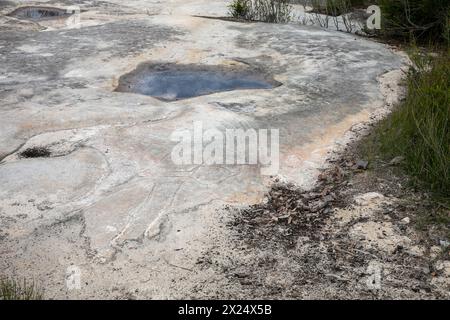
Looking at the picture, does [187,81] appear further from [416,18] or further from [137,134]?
[416,18]

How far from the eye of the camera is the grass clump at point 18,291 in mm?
2533

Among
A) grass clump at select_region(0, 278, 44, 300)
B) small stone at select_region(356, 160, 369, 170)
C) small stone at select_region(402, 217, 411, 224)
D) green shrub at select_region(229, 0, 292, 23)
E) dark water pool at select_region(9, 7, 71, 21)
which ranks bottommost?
grass clump at select_region(0, 278, 44, 300)

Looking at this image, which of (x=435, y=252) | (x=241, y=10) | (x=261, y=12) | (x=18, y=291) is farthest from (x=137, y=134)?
(x=261, y=12)

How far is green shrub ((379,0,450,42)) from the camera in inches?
276

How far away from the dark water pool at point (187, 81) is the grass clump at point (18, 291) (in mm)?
2878

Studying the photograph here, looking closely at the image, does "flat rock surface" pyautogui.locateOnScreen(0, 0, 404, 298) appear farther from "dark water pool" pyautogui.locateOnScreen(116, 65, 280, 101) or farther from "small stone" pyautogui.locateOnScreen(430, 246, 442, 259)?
"small stone" pyautogui.locateOnScreen(430, 246, 442, 259)

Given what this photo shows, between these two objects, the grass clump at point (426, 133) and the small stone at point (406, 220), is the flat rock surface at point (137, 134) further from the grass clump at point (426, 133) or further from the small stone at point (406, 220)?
the grass clump at point (426, 133)

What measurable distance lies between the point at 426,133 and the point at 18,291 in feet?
9.12

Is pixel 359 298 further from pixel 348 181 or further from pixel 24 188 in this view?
pixel 24 188

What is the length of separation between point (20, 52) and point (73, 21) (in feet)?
6.55

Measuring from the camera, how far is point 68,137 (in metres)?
4.20

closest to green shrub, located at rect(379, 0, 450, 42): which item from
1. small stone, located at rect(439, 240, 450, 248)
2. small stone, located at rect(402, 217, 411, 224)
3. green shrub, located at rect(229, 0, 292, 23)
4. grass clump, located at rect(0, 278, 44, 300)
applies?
green shrub, located at rect(229, 0, 292, 23)

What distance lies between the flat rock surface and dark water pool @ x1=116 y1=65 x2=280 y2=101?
16cm
